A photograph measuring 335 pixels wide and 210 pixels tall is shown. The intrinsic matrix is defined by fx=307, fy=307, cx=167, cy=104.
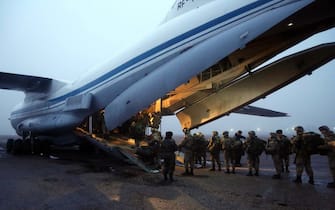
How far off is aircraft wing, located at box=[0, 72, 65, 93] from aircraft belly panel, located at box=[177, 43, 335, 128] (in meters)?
6.49

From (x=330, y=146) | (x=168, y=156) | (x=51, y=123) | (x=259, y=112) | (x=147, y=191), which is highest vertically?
(x=259, y=112)

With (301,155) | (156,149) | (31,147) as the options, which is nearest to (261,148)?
(301,155)

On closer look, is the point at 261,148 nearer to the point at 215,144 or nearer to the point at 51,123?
the point at 215,144

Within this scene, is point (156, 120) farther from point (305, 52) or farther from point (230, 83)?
point (305, 52)

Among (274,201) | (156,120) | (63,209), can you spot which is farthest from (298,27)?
(63,209)

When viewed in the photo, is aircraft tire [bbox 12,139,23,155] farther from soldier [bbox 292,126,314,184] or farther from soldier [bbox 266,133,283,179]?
soldier [bbox 292,126,314,184]

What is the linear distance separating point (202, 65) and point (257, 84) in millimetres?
3357

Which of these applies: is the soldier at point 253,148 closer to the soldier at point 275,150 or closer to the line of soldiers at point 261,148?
the line of soldiers at point 261,148

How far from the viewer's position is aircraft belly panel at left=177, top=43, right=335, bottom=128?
8734 mm

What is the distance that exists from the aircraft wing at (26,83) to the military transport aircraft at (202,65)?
0.28 meters

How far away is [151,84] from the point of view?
785cm

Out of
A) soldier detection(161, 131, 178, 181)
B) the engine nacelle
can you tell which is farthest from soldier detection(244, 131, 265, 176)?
the engine nacelle

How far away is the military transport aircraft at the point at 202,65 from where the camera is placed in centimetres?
695

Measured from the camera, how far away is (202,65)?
7.11 m
